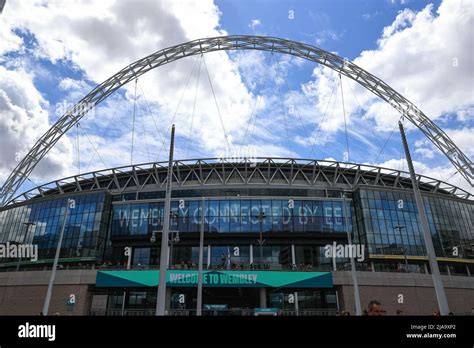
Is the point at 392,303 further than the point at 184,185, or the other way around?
the point at 184,185

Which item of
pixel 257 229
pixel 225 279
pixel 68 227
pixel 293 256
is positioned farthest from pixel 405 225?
pixel 68 227

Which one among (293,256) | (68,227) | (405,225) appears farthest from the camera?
(68,227)

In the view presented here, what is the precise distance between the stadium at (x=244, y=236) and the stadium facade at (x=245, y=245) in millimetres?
183

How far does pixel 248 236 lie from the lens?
176 ft

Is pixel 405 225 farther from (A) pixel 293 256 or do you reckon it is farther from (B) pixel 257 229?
(B) pixel 257 229

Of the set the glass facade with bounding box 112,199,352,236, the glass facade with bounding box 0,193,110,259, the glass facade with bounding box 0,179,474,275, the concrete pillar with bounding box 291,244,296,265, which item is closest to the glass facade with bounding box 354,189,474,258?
the glass facade with bounding box 0,179,474,275

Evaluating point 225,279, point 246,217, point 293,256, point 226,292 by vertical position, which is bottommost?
point 226,292

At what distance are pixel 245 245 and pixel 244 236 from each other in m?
2.26

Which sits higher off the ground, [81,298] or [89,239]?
[89,239]

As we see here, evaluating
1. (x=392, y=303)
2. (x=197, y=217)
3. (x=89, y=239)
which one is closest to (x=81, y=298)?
(x=89, y=239)

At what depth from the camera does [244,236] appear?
Answer: 53.7 metres

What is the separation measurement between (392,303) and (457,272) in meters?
20.4
